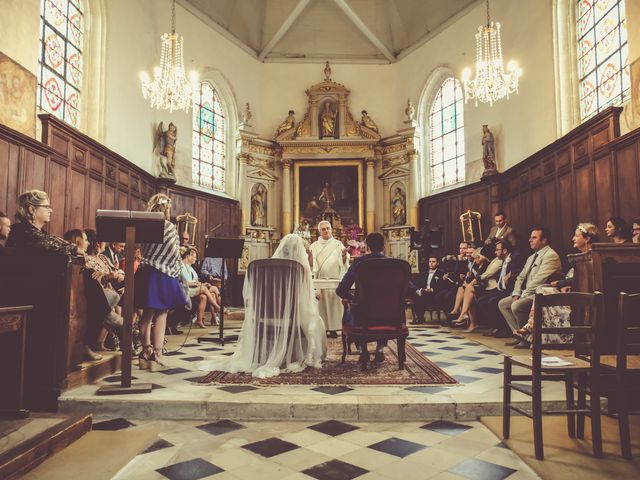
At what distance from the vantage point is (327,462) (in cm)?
250

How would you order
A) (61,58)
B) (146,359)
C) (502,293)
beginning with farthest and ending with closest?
1. (61,58)
2. (502,293)
3. (146,359)

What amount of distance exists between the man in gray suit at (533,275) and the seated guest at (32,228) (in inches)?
189

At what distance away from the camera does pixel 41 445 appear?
2488 mm

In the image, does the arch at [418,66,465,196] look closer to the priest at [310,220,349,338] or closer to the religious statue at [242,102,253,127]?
the religious statue at [242,102,253,127]

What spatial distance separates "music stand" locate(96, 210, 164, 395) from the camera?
3559 millimetres

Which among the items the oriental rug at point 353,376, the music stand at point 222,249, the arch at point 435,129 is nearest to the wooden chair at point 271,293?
the oriental rug at point 353,376

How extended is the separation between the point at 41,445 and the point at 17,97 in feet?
17.9

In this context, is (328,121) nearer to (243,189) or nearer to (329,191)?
(329,191)

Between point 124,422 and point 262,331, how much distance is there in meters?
1.47

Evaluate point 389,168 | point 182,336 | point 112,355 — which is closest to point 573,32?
point 389,168

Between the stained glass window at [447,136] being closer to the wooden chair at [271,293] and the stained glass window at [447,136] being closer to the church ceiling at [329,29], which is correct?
the church ceiling at [329,29]

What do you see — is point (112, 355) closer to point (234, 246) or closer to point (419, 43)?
point (234, 246)

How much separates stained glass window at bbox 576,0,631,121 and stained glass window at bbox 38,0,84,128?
8806 mm

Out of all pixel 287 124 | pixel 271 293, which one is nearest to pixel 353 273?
pixel 271 293
